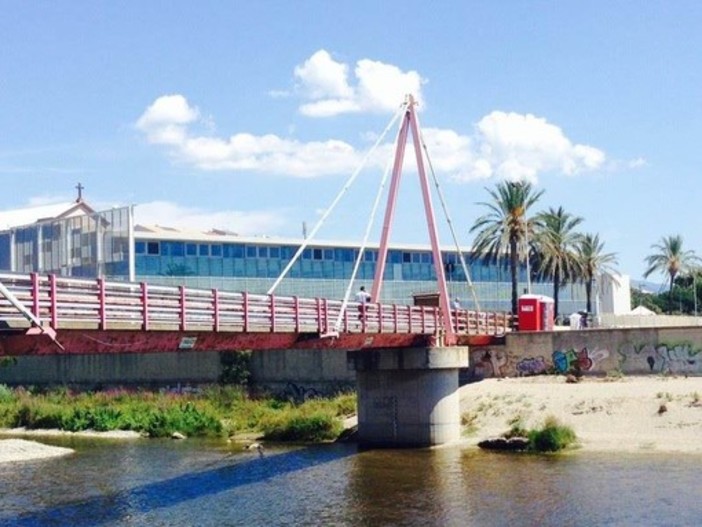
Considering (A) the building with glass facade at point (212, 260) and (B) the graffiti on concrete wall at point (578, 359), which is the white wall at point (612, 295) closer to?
Answer: (A) the building with glass facade at point (212, 260)

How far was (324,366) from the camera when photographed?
64.5m

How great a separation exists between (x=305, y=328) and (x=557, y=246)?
46.2 m

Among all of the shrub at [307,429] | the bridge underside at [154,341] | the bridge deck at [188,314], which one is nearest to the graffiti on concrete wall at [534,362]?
the shrub at [307,429]

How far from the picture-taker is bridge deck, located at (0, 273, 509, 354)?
25.6 meters

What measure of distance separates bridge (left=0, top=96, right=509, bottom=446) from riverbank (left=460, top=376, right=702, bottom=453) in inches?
101

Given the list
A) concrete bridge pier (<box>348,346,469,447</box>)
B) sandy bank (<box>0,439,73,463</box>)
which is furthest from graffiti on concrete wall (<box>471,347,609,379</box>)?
sandy bank (<box>0,439,73,463</box>)

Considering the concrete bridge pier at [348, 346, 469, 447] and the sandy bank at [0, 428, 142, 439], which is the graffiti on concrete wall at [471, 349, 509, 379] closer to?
the concrete bridge pier at [348, 346, 469, 447]

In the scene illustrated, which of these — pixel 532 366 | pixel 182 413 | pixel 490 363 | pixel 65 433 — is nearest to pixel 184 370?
pixel 182 413

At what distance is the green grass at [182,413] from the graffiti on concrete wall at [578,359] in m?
10.9

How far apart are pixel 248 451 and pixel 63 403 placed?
24.1 meters

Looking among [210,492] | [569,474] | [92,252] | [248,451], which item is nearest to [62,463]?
[248,451]

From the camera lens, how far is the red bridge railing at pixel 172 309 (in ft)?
84.0

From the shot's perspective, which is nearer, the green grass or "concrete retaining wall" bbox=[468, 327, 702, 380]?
the green grass

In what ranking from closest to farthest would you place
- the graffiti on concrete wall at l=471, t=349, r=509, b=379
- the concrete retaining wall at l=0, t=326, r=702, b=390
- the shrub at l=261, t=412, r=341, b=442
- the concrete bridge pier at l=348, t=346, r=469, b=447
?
the concrete bridge pier at l=348, t=346, r=469, b=447 → the shrub at l=261, t=412, r=341, b=442 → the concrete retaining wall at l=0, t=326, r=702, b=390 → the graffiti on concrete wall at l=471, t=349, r=509, b=379
